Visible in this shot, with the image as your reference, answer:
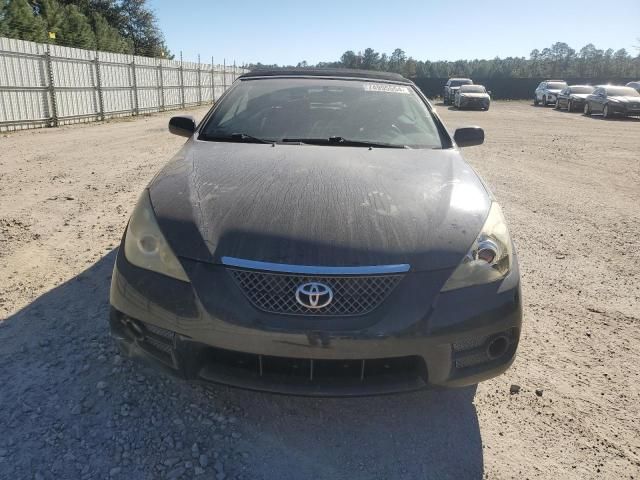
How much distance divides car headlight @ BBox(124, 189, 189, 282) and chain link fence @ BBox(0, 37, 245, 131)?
12850 millimetres

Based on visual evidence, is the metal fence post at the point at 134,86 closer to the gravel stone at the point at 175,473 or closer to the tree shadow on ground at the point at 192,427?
the tree shadow on ground at the point at 192,427

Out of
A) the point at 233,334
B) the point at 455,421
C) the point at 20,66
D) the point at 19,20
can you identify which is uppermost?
the point at 19,20

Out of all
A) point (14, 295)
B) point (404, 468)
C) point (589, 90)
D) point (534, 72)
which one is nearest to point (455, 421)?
point (404, 468)

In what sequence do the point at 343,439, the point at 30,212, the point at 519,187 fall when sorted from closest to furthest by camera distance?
the point at 343,439 < the point at 30,212 < the point at 519,187

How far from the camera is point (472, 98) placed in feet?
92.5

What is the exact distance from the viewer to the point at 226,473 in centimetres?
197

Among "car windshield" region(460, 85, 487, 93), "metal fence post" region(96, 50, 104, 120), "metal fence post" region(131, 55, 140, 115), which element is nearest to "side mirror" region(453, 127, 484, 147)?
"metal fence post" region(96, 50, 104, 120)

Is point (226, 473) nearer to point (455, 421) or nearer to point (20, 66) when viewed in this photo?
point (455, 421)

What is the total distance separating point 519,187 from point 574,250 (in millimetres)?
3209

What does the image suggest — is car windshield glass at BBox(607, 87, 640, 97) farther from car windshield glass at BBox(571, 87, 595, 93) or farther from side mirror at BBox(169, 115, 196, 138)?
side mirror at BBox(169, 115, 196, 138)

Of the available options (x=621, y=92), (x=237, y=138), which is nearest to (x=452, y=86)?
(x=621, y=92)

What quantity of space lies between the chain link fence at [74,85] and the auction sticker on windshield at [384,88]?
12190 mm

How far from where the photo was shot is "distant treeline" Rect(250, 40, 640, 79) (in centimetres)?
6364

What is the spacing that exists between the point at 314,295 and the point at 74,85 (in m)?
16.6
